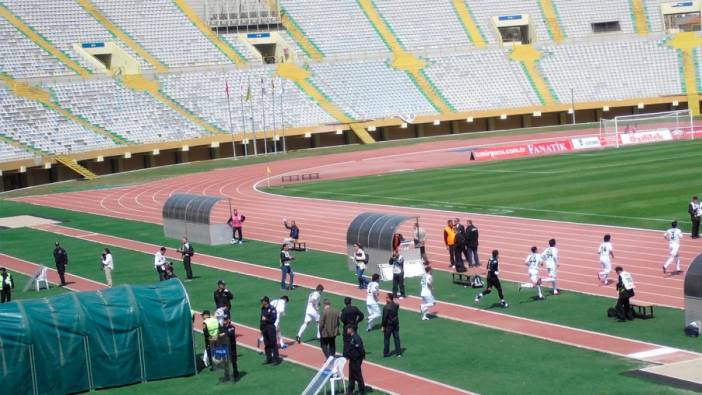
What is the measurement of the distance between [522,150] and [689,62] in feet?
105

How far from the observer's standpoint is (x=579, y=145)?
224 feet

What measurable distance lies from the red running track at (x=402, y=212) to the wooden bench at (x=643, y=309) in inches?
46.2

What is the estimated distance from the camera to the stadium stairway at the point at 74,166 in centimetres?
6794

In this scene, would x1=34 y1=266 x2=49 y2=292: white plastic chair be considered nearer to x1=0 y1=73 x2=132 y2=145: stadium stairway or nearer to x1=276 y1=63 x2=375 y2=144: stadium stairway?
x1=0 y1=73 x2=132 y2=145: stadium stairway

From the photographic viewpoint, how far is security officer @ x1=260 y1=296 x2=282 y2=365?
20469mm

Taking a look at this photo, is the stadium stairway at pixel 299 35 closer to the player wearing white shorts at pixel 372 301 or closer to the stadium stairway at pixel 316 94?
the stadium stairway at pixel 316 94

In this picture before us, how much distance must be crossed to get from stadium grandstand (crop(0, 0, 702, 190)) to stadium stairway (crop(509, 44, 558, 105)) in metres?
0.13

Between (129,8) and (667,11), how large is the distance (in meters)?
49.2

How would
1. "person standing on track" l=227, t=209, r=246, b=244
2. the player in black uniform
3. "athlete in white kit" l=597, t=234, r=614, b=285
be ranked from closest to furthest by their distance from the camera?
the player in black uniform < "athlete in white kit" l=597, t=234, r=614, b=285 < "person standing on track" l=227, t=209, r=246, b=244

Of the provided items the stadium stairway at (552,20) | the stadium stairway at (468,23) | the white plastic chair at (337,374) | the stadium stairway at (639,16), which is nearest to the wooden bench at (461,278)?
the white plastic chair at (337,374)

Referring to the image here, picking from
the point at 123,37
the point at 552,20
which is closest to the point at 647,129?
the point at 552,20

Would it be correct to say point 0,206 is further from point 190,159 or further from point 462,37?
point 462,37

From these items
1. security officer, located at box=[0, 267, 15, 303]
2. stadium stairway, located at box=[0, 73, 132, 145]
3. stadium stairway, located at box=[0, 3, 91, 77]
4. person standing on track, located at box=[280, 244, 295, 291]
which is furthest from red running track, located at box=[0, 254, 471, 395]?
stadium stairway, located at box=[0, 3, 91, 77]

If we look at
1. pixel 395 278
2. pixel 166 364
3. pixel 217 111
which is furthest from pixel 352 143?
pixel 166 364
